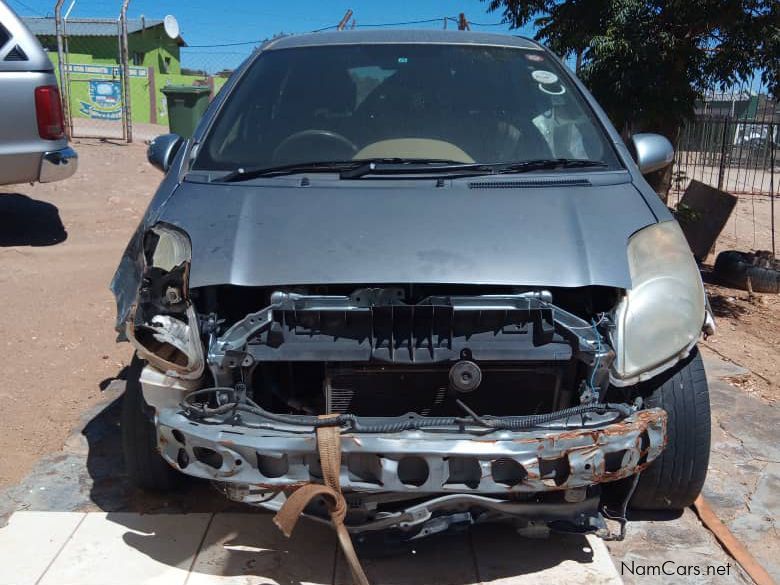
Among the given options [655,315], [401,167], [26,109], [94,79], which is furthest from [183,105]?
[655,315]

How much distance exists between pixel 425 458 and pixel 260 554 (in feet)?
3.26

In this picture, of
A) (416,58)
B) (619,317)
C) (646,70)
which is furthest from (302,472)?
(646,70)

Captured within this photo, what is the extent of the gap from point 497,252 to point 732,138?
12620 millimetres

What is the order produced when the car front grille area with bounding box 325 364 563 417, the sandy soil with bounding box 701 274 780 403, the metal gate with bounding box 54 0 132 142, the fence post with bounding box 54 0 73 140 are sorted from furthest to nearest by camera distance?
the metal gate with bounding box 54 0 132 142
the fence post with bounding box 54 0 73 140
the sandy soil with bounding box 701 274 780 403
the car front grille area with bounding box 325 364 563 417

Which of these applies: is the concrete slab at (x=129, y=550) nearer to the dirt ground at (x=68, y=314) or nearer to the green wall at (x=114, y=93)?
the dirt ground at (x=68, y=314)

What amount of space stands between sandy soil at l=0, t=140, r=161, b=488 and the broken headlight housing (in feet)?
4.52

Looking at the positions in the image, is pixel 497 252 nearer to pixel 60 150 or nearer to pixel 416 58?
pixel 416 58

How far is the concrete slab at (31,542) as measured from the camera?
112 inches

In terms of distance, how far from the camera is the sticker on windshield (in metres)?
3.96

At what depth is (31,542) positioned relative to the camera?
3035 mm

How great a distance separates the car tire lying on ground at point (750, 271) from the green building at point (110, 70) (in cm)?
1775

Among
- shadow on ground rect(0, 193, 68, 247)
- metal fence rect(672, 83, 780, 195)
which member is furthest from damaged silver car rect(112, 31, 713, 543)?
metal fence rect(672, 83, 780, 195)

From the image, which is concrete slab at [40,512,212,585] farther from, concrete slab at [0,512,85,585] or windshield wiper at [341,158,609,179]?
windshield wiper at [341,158,609,179]

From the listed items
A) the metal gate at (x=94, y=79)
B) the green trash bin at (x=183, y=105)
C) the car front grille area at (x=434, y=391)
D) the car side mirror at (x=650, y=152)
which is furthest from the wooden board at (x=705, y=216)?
the metal gate at (x=94, y=79)
